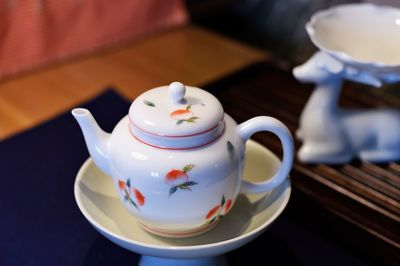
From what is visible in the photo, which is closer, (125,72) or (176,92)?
(176,92)

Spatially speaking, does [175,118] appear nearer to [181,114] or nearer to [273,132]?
[181,114]

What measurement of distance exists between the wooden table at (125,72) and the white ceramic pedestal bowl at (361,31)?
1.02 ft

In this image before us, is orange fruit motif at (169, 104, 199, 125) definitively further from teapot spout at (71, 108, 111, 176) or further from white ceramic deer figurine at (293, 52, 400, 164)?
white ceramic deer figurine at (293, 52, 400, 164)

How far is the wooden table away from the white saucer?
32 cm

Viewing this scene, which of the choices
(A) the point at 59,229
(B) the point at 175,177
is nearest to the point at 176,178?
(B) the point at 175,177

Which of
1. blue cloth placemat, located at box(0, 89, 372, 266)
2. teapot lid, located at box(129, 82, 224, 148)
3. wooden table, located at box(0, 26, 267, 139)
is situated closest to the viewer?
teapot lid, located at box(129, 82, 224, 148)

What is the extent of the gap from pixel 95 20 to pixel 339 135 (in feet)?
2.06

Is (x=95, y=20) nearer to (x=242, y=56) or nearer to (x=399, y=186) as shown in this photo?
(x=242, y=56)

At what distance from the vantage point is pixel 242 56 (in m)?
1.16

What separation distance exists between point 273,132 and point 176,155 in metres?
0.12

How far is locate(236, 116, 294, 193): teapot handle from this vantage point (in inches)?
21.8

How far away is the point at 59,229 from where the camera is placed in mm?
675

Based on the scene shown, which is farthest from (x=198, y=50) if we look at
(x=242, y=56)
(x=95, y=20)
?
(x=95, y=20)

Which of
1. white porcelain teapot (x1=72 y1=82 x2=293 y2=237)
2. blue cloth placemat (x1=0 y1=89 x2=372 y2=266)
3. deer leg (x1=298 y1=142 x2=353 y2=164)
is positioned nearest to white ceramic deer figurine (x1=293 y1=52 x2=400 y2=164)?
deer leg (x1=298 y1=142 x2=353 y2=164)
